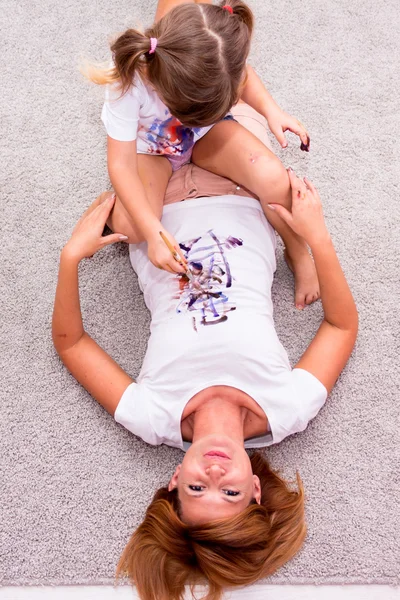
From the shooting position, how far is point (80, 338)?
3.71 feet

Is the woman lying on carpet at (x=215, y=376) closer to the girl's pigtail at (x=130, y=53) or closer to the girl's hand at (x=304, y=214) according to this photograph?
the girl's hand at (x=304, y=214)

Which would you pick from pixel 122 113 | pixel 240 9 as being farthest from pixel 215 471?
pixel 240 9

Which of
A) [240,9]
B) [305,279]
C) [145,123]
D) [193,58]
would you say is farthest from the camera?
[305,279]

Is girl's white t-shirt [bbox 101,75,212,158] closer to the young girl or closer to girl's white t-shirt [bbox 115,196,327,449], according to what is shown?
the young girl

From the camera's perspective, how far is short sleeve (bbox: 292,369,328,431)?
1.04 metres

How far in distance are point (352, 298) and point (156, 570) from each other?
0.56 metres

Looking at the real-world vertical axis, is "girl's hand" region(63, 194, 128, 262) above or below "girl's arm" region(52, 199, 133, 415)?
above

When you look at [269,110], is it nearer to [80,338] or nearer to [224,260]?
[224,260]

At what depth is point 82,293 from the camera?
1242 mm

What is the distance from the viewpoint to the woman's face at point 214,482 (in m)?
0.90

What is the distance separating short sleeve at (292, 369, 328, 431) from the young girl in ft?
0.65

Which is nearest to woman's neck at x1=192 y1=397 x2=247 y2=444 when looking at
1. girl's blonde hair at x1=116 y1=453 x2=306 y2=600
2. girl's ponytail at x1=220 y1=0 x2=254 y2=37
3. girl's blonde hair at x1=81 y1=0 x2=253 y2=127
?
girl's blonde hair at x1=116 y1=453 x2=306 y2=600

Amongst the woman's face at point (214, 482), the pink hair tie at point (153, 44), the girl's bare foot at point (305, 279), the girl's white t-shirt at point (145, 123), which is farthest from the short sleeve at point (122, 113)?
the woman's face at point (214, 482)

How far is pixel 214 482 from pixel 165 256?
362mm
